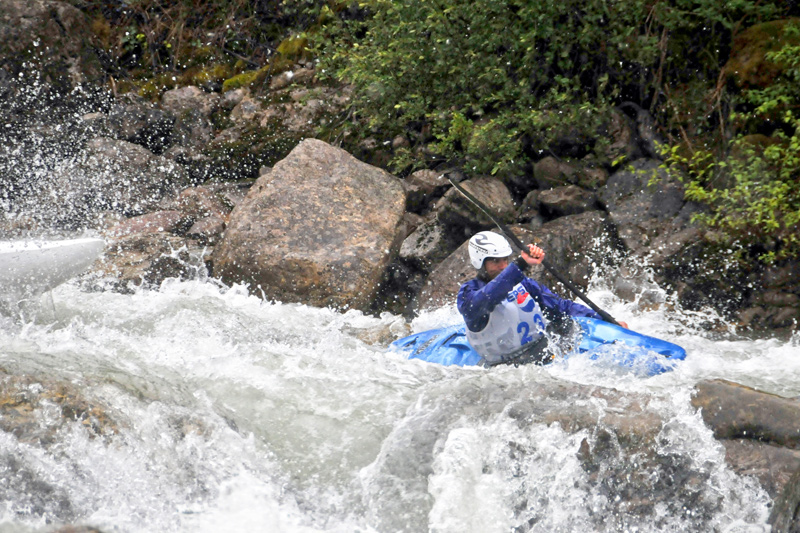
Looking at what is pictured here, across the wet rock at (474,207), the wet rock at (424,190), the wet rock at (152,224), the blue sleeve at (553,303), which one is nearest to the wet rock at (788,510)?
the blue sleeve at (553,303)

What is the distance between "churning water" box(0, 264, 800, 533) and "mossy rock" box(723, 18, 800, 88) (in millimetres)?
2836

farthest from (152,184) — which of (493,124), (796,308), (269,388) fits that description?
(796,308)

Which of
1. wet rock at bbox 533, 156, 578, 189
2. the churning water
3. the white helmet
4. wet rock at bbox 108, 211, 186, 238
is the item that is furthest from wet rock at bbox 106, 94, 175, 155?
the white helmet

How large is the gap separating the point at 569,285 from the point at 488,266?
89 centimetres

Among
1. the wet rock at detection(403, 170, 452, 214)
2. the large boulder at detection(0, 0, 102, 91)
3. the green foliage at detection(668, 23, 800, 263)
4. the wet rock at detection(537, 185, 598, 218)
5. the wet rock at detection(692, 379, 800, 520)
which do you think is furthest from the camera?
the large boulder at detection(0, 0, 102, 91)

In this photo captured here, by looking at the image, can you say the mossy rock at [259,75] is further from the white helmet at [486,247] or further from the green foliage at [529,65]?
the white helmet at [486,247]

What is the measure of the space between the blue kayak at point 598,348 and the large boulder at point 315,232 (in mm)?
1180

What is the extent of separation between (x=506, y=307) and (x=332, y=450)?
58.5 inches

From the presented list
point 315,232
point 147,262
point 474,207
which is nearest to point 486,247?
point 474,207

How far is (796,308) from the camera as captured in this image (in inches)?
203

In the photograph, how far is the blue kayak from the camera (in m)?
4.09

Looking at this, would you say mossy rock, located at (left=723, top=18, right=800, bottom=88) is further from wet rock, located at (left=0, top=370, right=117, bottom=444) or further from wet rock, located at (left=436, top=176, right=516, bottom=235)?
wet rock, located at (left=0, top=370, right=117, bottom=444)

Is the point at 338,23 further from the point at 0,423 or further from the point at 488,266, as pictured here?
the point at 0,423

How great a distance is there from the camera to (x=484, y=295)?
3.94 m
